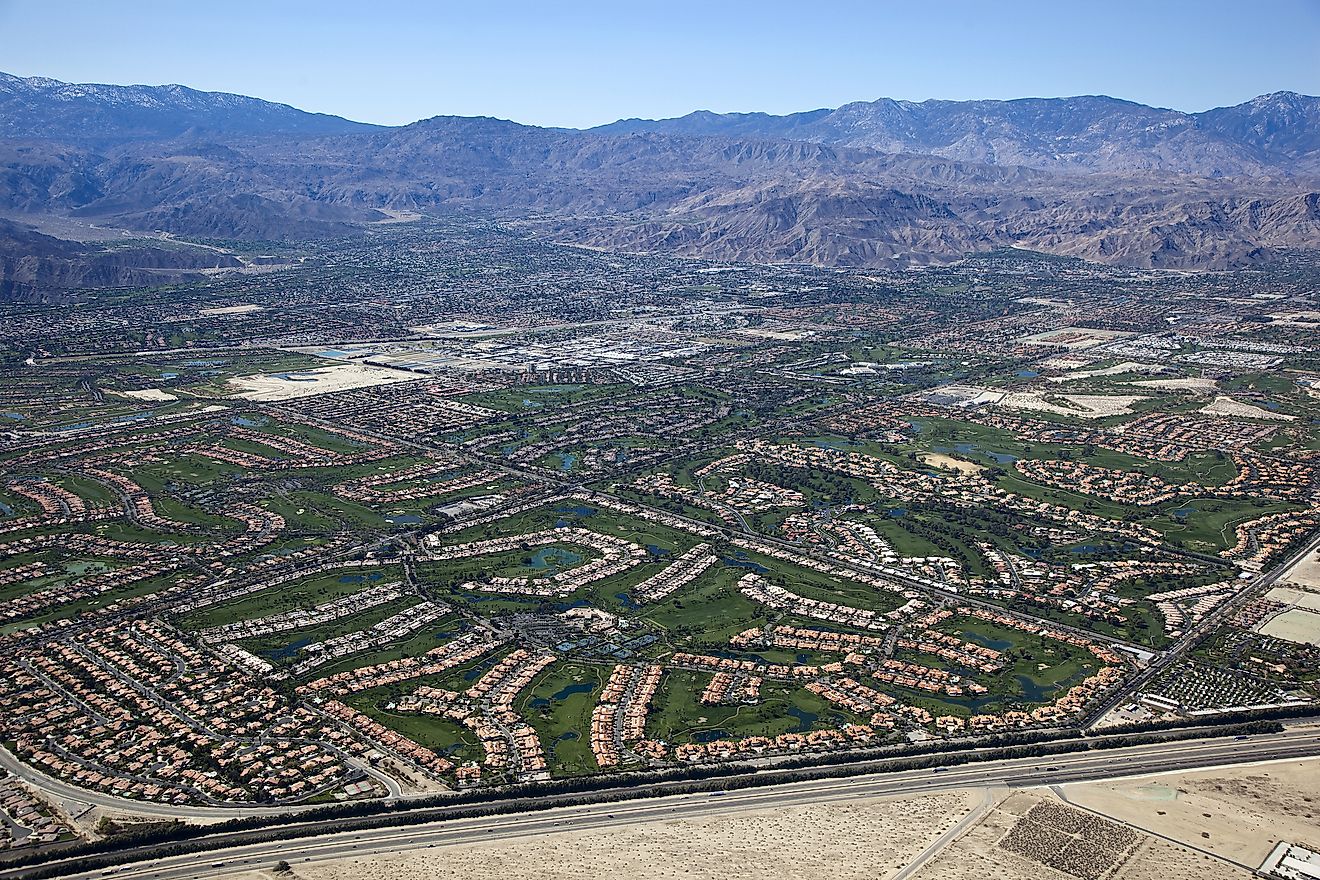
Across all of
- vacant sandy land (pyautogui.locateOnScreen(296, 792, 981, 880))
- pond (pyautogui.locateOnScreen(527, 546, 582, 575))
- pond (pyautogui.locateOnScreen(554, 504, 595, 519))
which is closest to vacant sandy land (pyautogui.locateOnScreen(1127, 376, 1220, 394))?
pond (pyautogui.locateOnScreen(554, 504, 595, 519))

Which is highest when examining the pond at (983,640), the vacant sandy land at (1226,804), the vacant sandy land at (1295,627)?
the vacant sandy land at (1295,627)

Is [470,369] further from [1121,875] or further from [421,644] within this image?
[1121,875]

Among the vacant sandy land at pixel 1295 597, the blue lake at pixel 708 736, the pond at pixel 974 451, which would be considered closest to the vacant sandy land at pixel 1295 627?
the vacant sandy land at pixel 1295 597

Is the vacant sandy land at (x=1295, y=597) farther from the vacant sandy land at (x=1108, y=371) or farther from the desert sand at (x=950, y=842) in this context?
the vacant sandy land at (x=1108, y=371)

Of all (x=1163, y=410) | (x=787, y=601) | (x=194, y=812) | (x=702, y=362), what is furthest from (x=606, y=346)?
(x=194, y=812)

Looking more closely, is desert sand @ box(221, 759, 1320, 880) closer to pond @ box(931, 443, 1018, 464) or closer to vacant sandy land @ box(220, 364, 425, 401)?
pond @ box(931, 443, 1018, 464)

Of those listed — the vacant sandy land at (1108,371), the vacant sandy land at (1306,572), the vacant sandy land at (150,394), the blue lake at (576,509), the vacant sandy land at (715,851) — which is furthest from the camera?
the vacant sandy land at (1108,371)
